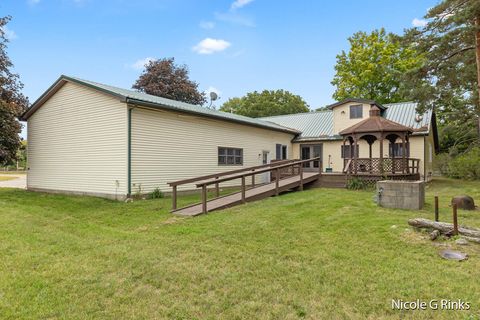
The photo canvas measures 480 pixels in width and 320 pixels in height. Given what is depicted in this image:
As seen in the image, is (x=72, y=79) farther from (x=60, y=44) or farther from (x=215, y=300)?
(x=215, y=300)

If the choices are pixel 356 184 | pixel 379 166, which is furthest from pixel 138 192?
pixel 379 166

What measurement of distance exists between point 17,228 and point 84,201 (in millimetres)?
4212

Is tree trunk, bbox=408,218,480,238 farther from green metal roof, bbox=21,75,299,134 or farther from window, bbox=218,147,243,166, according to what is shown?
window, bbox=218,147,243,166

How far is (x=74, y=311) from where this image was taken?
319 cm

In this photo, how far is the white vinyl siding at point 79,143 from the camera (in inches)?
451

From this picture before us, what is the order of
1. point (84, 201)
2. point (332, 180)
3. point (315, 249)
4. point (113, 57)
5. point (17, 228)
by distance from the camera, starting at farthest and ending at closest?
point (113, 57)
point (332, 180)
point (84, 201)
point (17, 228)
point (315, 249)

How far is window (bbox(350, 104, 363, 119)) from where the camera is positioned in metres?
18.6

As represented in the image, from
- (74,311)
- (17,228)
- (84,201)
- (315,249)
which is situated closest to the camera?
(74,311)

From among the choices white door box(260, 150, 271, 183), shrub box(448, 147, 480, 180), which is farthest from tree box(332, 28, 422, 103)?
white door box(260, 150, 271, 183)

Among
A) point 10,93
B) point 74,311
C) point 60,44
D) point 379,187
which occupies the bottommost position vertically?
point 74,311

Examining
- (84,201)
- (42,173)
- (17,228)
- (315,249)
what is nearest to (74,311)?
(315,249)

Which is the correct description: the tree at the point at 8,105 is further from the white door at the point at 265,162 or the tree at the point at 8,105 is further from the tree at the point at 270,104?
the tree at the point at 270,104

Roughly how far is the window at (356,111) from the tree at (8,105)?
1796 centimetres

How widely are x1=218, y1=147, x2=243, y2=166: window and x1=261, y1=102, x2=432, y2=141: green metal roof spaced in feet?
19.1
